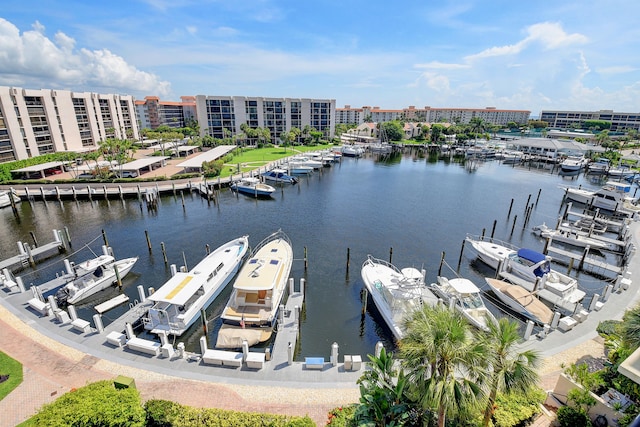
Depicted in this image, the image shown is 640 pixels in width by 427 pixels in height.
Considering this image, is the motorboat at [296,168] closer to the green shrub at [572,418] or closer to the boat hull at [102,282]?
the boat hull at [102,282]

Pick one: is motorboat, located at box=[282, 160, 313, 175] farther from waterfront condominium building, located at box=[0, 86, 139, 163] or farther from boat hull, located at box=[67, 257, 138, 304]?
boat hull, located at box=[67, 257, 138, 304]

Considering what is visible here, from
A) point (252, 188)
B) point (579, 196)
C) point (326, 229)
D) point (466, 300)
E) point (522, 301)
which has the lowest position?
point (326, 229)

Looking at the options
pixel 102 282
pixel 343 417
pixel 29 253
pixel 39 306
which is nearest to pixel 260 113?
pixel 29 253

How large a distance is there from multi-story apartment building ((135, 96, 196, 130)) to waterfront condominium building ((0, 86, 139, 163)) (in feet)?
150

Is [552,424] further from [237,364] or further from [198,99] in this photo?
[198,99]

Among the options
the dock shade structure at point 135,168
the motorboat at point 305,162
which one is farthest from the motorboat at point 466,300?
the dock shade structure at point 135,168

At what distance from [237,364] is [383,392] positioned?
9703mm

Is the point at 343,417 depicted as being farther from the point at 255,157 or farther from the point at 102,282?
the point at 255,157

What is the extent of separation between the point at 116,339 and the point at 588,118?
247035 mm

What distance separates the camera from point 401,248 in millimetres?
38406

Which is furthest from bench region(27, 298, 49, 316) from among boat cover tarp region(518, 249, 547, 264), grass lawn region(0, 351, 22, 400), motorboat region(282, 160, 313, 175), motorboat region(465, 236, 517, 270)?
motorboat region(282, 160, 313, 175)

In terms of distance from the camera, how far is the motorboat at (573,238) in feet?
130

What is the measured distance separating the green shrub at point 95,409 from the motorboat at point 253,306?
8467 millimetres

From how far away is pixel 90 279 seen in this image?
28234 millimetres
